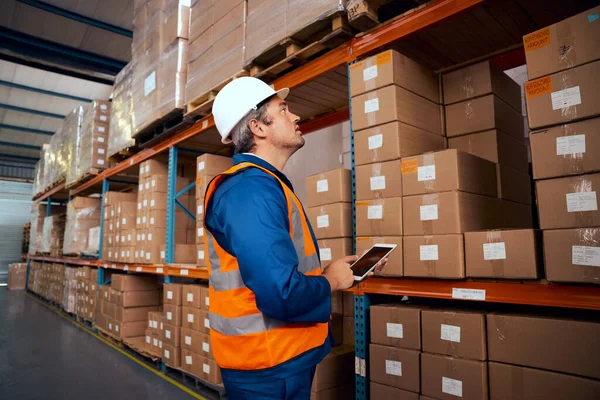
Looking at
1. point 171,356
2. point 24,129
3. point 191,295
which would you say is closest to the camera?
point 191,295

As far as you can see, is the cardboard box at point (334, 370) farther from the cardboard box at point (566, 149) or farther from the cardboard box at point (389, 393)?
the cardboard box at point (566, 149)

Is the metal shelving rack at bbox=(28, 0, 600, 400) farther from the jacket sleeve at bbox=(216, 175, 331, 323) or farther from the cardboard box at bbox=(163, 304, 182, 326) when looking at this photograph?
the cardboard box at bbox=(163, 304, 182, 326)

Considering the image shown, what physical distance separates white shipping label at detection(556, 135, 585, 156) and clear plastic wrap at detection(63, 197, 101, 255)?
8.26 metres

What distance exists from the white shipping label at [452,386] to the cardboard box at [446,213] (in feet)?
2.47

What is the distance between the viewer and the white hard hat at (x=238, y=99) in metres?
1.64

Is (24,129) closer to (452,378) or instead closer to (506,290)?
(452,378)

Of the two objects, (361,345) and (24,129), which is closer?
(361,345)

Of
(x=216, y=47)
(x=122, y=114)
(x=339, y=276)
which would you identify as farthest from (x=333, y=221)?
(x=122, y=114)

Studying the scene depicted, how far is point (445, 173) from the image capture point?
2.10 m

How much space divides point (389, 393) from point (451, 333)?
1.75 feet

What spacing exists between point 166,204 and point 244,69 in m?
2.58

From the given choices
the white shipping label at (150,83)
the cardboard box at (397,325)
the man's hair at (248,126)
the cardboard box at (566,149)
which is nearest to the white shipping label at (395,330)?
the cardboard box at (397,325)

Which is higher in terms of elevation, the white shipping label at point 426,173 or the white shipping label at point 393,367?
the white shipping label at point 426,173

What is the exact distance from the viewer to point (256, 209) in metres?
1.21
